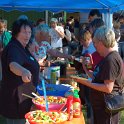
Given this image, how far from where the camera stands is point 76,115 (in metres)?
2.46

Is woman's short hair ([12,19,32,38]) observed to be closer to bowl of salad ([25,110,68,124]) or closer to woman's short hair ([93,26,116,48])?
woman's short hair ([93,26,116,48])

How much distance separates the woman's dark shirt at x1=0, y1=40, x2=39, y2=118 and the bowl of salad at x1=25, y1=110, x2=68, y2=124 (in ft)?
1.40

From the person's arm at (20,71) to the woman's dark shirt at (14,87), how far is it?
0.07 metres

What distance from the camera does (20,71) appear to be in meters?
2.40

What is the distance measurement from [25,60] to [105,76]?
2.23 feet

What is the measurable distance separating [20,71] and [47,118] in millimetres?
418

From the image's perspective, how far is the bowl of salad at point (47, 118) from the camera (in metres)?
2.15

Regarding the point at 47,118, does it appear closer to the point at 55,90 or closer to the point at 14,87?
the point at 14,87

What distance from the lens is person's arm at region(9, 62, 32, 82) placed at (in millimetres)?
2285

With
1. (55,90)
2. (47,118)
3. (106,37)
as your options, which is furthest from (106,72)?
(55,90)

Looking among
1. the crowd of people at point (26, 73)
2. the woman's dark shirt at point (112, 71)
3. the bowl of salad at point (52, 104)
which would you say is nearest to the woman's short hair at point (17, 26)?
the crowd of people at point (26, 73)

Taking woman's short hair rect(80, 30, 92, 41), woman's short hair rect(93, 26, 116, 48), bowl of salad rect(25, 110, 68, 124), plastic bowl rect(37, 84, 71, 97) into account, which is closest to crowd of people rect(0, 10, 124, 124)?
woman's short hair rect(93, 26, 116, 48)

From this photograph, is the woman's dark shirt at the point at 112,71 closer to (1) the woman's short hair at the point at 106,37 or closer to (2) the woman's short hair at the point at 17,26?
(1) the woman's short hair at the point at 106,37

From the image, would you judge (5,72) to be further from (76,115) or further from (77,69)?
(77,69)
